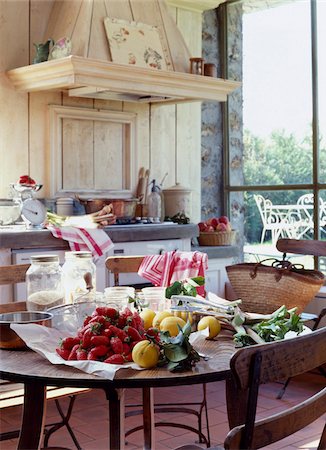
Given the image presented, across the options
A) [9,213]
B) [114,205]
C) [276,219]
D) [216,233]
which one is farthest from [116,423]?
[276,219]

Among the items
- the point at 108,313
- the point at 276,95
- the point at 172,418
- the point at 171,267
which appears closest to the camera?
the point at 108,313

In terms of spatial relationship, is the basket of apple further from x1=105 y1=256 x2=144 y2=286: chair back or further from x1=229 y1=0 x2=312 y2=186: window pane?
x1=105 y1=256 x2=144 y2=286: chair back

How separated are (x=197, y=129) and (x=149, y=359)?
4519 millimetres

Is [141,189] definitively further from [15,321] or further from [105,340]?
[105,340]

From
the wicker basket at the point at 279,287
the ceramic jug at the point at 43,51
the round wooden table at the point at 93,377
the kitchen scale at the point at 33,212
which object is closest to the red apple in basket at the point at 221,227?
the kitchen scale at the point at 33,212

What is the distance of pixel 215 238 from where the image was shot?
5.72 metres

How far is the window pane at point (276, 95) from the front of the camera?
19.3ft

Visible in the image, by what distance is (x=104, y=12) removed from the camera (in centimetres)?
504

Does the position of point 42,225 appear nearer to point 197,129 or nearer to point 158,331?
point 197,129

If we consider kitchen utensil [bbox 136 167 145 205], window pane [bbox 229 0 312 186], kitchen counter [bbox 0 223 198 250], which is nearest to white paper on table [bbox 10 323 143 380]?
kitchen counter [bbox 0 223 198 250]

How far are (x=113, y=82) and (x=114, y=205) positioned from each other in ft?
2.92

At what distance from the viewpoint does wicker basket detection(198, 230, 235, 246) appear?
572 cm

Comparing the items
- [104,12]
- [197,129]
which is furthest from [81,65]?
[197,129]

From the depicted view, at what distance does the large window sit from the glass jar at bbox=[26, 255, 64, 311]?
361 centimetres
